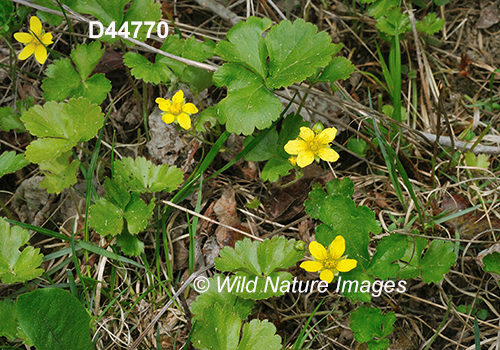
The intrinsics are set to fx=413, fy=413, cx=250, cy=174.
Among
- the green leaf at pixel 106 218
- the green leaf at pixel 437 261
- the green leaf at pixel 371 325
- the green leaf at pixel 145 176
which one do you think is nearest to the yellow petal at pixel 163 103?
the green leaf at pixel 145 176

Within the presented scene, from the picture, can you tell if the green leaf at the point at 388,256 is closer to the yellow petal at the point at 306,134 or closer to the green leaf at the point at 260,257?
the green leaf at the point at 260,257

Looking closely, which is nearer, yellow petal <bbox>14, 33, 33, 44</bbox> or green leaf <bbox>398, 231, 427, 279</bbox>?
green leaf <bbox>398, 231, 427, 279</bbox>

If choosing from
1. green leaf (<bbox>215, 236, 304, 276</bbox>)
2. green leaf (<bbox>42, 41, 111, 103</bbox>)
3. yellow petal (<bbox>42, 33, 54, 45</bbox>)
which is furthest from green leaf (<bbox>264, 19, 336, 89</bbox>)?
yellow petal (<bbox>42, 33, 54, 45</bbox>)

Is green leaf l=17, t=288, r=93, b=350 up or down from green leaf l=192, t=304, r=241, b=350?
up

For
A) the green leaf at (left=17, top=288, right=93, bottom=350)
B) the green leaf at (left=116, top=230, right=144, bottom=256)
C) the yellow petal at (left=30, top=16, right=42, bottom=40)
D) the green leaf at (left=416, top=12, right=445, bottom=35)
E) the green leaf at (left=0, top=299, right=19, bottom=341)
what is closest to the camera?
the green leaf at (left=17, top=288, right=93, bottom=350)

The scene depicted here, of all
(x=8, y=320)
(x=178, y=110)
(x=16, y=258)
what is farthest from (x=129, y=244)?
(x=178, y=110)

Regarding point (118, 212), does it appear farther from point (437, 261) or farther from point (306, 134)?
point (437, 261)

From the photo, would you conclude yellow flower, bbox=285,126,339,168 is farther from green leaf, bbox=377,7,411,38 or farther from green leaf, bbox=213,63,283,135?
green leaf, bbox=377,7,411,38
